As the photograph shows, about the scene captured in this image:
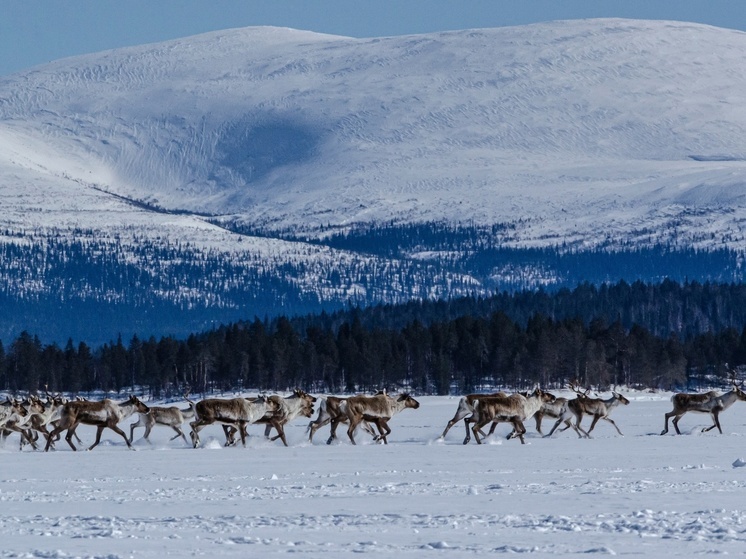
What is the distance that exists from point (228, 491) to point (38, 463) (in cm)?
826

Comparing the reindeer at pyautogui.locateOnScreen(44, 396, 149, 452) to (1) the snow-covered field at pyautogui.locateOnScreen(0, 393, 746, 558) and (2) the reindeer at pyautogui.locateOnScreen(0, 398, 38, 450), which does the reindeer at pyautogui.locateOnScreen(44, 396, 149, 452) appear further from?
(1) the snow-covered field at pyautogui.locateOnScreen(0, 393, 746, 558)

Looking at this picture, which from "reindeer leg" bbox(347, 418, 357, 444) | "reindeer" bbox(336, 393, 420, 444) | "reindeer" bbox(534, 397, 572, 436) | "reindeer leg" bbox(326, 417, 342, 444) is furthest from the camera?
"reindeer" bbox(534, 397, 572, 436)

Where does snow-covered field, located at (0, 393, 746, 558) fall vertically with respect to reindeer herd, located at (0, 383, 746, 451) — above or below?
below

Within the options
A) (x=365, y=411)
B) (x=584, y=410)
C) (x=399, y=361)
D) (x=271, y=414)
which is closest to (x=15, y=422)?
(x=271, y=414)

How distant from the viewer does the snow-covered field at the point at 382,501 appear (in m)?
15.1

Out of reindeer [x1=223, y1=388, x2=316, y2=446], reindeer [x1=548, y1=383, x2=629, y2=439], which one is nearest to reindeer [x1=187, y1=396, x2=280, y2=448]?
reindeer [x1=223, y1=388, x2=316, y2=446]

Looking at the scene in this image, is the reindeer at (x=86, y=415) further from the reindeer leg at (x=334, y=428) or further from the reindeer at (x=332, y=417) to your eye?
the reindeer leg at (x=334, y=428)

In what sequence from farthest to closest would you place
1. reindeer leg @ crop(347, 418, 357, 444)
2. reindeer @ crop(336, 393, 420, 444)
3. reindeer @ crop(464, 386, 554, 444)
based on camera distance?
1. reindeer @ crop(336, 393, 420, 444)
2. reindeer leg @ crop(347, 418, 357, 444)
3. reindeer @ crop(464, 386, 554, 444)

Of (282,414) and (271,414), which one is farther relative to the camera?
(282,414)

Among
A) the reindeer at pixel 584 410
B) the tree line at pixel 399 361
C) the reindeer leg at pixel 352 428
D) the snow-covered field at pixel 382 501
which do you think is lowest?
the snow-covered field at pixel 382 501

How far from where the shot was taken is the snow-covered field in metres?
15.1

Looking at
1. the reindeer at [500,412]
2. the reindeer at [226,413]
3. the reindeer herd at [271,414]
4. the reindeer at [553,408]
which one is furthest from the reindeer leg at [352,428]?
the reindeer at [553,408]

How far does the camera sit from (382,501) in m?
18.9

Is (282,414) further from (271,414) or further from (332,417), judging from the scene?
(332,417)
